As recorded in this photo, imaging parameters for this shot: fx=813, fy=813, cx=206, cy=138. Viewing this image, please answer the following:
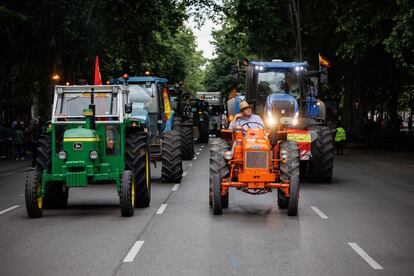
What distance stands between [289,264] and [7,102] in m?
44.6

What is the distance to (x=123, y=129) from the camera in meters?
16.0

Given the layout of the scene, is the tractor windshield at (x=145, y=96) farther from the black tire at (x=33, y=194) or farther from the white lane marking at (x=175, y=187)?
the black tire at (x=33, y=194)

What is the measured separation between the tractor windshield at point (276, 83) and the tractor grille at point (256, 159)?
29.4 ft

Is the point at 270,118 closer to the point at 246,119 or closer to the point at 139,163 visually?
the point at 246,119

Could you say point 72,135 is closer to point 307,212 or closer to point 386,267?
point 307,212

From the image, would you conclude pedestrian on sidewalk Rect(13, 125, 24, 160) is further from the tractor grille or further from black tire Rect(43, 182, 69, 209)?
the tractor grille

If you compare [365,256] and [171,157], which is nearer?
[365,256]

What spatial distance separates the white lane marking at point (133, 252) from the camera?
10.4m

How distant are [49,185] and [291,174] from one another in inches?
186

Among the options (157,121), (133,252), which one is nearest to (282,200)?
(133,252)

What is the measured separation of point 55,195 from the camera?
1608 centimetres

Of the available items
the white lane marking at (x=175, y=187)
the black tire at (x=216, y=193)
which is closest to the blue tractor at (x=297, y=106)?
the white lane marking at (x=175, y=187)

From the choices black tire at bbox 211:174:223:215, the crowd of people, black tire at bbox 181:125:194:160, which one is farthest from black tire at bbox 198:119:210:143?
black tire at bbox 211:174:223:215

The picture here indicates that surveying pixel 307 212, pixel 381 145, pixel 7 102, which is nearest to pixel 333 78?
pixel 381 145
